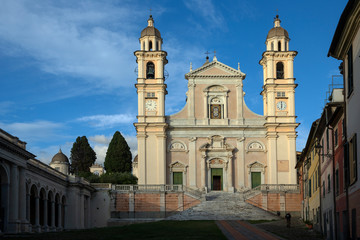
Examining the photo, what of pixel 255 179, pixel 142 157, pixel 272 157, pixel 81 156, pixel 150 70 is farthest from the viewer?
pixel 81 156

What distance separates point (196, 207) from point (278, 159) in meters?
13.3

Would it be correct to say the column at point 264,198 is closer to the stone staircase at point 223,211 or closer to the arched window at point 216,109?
the stone staircase at point 223,211

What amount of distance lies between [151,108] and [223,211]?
16773 millimetres

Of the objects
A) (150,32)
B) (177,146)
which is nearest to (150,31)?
(150,32)

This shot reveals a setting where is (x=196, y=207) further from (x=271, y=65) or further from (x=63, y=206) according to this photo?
(x=271, y=65)

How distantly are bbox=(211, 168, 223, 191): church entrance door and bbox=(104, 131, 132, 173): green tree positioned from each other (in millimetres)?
30000

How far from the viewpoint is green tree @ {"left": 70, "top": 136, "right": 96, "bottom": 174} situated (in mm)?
104188

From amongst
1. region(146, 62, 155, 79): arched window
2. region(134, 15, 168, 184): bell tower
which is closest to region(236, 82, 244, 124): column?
region(134, 15, 168, 184): bell tower

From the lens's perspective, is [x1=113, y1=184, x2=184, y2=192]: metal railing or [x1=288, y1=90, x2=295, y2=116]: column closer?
[x1=113, y1=184, x2=184, y2=192]: metal railing

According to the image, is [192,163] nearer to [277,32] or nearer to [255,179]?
[255,179]

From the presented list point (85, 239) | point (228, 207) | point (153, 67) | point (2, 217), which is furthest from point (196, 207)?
point (85, 239)

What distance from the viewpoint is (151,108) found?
6712 centimetres

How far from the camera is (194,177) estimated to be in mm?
66562

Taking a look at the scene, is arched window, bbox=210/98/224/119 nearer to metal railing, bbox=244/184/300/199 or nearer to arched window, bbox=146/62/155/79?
arched window, bbox=146/62/155/79
